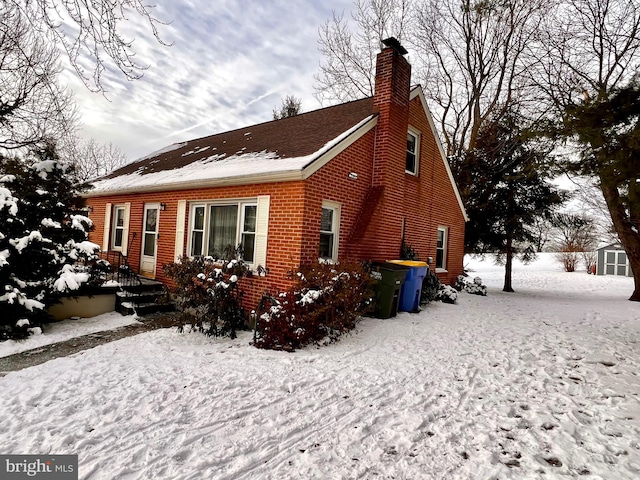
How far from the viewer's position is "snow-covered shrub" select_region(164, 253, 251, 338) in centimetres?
645

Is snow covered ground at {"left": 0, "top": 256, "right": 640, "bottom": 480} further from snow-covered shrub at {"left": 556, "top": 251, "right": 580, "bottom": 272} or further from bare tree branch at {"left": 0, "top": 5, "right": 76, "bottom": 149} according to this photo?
snow-covered shrub at {"left": 556, "top": 251, "right": 580, "bottom": 272}

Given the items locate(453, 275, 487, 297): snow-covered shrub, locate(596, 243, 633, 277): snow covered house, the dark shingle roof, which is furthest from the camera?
locate(596, 243, 633, 277): snow covered house

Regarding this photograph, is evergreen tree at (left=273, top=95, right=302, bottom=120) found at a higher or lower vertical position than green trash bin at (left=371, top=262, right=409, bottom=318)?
higher

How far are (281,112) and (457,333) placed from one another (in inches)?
945

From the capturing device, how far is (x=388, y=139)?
9000 mm

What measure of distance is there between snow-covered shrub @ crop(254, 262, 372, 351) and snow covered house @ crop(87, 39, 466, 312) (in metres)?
0.75

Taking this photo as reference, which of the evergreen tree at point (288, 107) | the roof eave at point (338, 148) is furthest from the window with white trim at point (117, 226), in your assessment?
the evergreen tree at point (288, 107)

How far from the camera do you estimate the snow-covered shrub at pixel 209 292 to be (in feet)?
21.2

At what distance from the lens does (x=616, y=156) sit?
4852mm

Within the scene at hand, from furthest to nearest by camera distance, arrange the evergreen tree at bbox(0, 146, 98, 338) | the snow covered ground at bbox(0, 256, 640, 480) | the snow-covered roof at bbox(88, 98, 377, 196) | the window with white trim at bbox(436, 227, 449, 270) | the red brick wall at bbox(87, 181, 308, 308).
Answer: the window with white trim at bbox(436, 227, 449, 270) < the snow-covered roof at bbox(88, 98, 377, 196) < the red brick wall at bbox(87, 181, 308, 308) < the evergreen tree at bbox(0, 146, 98, 338) < the snow covered ground at bbox(0, 256, 640, 480)

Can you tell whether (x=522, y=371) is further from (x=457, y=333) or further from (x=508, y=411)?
(x=457, y=333)

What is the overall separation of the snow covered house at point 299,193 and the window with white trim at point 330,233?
2 centimetres

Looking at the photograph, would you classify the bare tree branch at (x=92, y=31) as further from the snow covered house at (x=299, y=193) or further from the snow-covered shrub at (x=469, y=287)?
the snow-covered shrub at (x=469, y=287)

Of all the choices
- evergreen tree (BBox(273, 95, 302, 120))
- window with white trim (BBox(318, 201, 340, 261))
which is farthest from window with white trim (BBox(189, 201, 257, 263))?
evergreen tree (BBox(273, 95, 302, 120))
